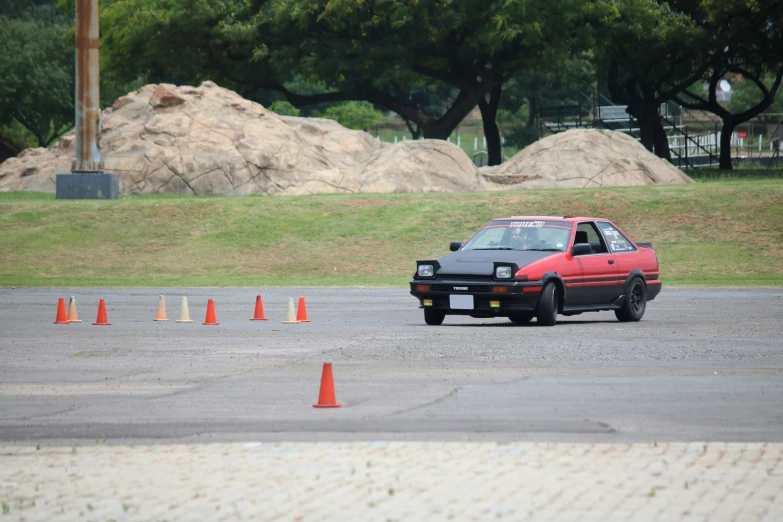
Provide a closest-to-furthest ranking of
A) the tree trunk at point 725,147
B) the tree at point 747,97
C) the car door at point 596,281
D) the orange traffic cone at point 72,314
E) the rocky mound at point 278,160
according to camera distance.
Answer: the car door at point 596,281, the orange traffic cone at point 72,314, the rocky mound at point 278,160, the tree trunk at point 725,147, the tree at point 747,97

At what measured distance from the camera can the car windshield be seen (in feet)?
59.1

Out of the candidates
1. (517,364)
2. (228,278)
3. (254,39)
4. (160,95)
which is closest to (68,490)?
(517,364)

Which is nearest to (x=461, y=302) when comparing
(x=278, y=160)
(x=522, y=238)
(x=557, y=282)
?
(x=557, y=282)

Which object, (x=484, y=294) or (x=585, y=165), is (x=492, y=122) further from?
(x=484, y=294)

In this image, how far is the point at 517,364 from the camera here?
12.6 metres

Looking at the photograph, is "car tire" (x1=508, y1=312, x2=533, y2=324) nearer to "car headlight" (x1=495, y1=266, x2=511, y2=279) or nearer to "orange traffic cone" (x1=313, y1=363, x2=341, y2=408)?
"car headlight" (x1=495, y1=266, x2=511, y2=279)

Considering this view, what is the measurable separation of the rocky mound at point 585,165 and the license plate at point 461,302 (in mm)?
28474

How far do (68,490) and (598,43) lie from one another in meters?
50.8

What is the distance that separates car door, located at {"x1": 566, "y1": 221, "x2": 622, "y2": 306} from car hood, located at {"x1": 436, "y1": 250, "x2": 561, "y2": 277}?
560 millimetres

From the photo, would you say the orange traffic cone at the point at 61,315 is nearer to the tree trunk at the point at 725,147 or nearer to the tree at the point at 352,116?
the tree trunk at the point at 725,147

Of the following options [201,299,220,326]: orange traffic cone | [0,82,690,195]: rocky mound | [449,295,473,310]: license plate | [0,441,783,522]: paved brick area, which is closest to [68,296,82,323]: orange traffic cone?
[201,299,220,326]: orange traffic cone

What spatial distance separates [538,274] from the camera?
16797 millimetres

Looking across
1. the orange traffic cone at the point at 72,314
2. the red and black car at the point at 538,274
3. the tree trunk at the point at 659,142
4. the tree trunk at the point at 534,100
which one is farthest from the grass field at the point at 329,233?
the tree trunk at the point at 534,100

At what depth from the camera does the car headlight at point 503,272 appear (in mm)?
16578
